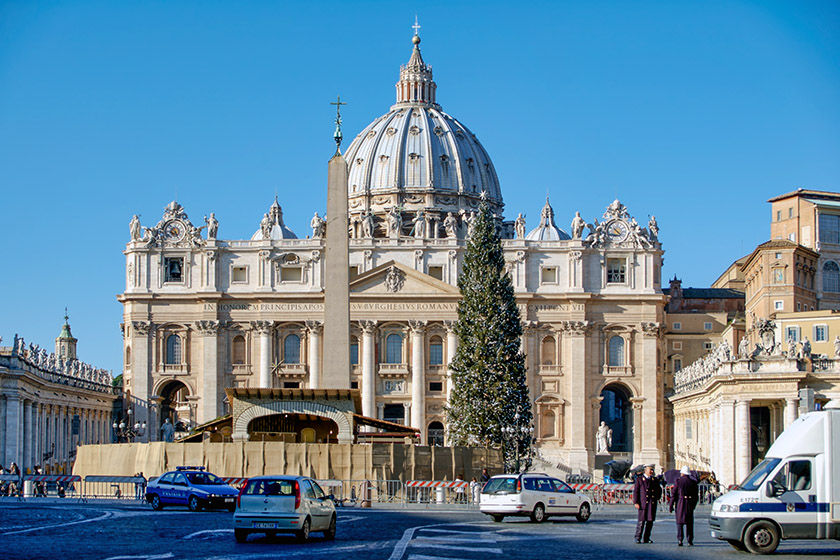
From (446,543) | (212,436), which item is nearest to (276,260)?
(212,436)

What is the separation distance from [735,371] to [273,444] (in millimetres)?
20126

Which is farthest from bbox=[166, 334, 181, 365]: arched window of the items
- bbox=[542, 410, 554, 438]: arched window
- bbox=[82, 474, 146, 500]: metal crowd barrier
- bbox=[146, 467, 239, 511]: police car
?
bbox=[146, 467, 239, 511]: police car

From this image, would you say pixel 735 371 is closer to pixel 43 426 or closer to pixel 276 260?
pixel 43 426

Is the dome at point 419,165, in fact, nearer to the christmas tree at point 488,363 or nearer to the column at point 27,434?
the christmas tree at point 488,363

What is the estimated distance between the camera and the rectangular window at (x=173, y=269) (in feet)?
325

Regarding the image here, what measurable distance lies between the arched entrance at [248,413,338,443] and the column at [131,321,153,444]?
39488 mm

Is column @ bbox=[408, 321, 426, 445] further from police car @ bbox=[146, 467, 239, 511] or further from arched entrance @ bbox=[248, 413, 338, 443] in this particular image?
police car @ bbox=[146, 467, 239, 511]

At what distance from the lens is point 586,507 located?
127 feet

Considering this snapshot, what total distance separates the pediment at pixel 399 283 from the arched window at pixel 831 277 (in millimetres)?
24242

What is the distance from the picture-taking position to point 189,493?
42094 mm

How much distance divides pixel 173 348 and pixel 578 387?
28.4 meters

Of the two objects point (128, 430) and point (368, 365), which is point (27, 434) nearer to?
point (128, 430)

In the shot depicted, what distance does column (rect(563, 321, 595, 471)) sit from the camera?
96.2 meters

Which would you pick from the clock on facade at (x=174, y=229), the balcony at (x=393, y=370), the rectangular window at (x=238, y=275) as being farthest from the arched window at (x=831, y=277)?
the clock on facade at (x=174, y=229)
